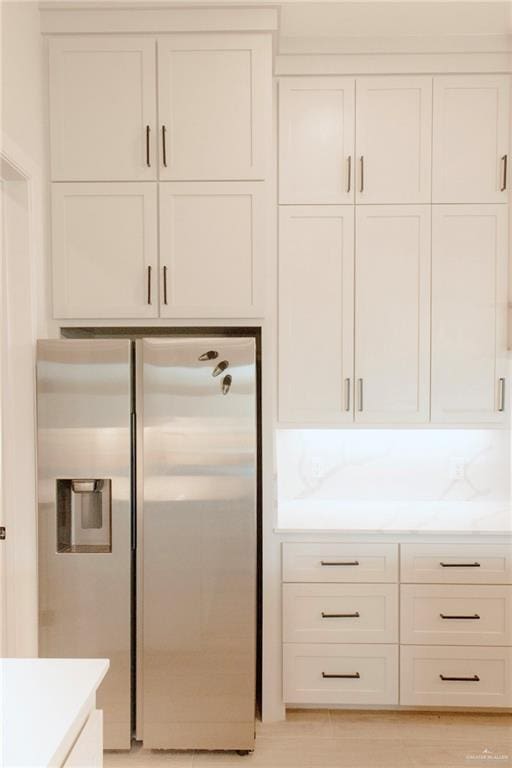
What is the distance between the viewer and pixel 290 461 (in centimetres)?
307

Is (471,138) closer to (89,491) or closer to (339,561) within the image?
(339,561)

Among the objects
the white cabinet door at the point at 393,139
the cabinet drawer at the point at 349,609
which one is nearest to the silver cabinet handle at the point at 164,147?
the white cabinet door at the point at 393,139

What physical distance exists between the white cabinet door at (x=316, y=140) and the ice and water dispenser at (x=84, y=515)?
1.54m

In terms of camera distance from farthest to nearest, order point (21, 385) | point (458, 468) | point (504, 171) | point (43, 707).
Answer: point (458, 468), point (504, 171), point (21, 385), point (43, 707)

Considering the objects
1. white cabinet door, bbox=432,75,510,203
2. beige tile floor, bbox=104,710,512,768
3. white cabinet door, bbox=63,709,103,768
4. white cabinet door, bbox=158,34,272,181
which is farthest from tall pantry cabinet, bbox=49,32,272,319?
beige tile floor, bbox=104,710,512,768

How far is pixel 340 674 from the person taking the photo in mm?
2521

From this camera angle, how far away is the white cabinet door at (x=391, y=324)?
8.93ft

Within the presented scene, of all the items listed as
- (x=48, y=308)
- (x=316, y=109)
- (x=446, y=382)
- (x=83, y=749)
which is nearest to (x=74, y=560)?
(x=48, y=308)

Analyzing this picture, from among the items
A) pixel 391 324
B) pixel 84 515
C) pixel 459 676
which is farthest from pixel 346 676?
pixel 391 324

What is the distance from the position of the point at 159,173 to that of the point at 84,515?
1.45 m

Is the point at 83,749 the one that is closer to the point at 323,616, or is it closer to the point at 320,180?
the point at 323,616

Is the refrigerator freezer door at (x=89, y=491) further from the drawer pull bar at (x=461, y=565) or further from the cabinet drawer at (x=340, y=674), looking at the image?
the drawer pull bar at (x=461, y=565)

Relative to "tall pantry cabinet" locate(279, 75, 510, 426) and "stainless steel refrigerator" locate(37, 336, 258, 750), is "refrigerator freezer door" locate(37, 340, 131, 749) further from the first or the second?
"tall pantry cabinet" locate(279, 75, 510, 426)

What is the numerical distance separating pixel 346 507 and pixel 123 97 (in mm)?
2121
